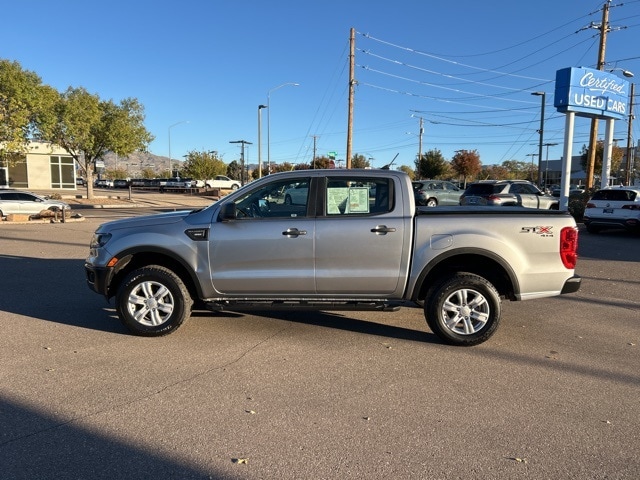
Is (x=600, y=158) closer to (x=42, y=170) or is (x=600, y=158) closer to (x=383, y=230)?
(x=42, y=170)

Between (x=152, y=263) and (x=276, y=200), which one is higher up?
(x=276, y=200)

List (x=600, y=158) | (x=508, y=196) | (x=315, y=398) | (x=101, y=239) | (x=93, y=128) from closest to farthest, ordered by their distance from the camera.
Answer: (x=315, y=398) → (x=101, y=239) → (x=508, y=196) → (x=93, y=128) → (x=600, y=158)

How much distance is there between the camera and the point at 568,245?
512 cm

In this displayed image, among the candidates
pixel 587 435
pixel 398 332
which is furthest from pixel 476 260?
pixel 587 435

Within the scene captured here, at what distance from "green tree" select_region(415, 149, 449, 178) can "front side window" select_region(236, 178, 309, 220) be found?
55866 mm

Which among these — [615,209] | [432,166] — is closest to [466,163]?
[432,166]

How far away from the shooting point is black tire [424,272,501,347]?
5.04m

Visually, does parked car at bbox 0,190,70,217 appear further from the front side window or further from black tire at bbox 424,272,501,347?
black tire at bbox 424,272,501,347

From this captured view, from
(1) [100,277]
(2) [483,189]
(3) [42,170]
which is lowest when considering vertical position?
(1) [100,277]

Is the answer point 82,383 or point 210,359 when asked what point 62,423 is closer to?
point 82,383

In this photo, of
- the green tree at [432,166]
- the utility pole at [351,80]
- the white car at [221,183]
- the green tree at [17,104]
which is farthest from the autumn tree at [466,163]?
the green tree at [17,104]

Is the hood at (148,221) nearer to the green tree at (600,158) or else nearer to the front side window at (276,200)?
the front side window at (276,200)

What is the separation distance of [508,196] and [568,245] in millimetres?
15425

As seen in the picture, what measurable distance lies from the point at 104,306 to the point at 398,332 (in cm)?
393
